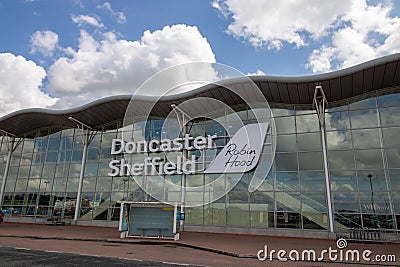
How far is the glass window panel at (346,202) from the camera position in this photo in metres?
17.2

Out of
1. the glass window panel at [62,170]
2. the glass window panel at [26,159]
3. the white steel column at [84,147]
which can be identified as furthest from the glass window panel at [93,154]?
the glass window panel at [26,159]

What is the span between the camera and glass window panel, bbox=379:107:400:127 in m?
18.0

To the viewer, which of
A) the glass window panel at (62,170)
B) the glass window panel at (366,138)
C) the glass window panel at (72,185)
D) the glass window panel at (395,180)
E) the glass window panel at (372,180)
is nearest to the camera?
the glass window panel at (395,180)

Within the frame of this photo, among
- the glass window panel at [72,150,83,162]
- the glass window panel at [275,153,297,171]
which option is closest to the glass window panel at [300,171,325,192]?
the glass window panel at [275,153,297,171]

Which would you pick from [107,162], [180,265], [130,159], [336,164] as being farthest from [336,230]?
[107,162]

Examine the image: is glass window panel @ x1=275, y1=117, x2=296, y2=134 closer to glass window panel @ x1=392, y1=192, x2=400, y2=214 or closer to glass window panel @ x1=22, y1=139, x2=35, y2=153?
glass window panel @ x1=392, y1=192, x2=400, y2=214

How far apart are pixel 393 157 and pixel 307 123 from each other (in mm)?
5106

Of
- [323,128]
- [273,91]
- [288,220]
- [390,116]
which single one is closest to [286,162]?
[323,128]

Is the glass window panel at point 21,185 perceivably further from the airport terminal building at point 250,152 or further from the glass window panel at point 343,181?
the glass window panel at point 343,181

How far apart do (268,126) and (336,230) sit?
743 cm

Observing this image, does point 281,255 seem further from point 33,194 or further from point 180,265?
point 33,194

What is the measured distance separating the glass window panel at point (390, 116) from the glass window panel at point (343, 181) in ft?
11.6

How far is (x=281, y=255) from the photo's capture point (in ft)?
33.4

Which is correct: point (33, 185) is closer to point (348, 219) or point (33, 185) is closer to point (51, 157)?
point (51, 157)
